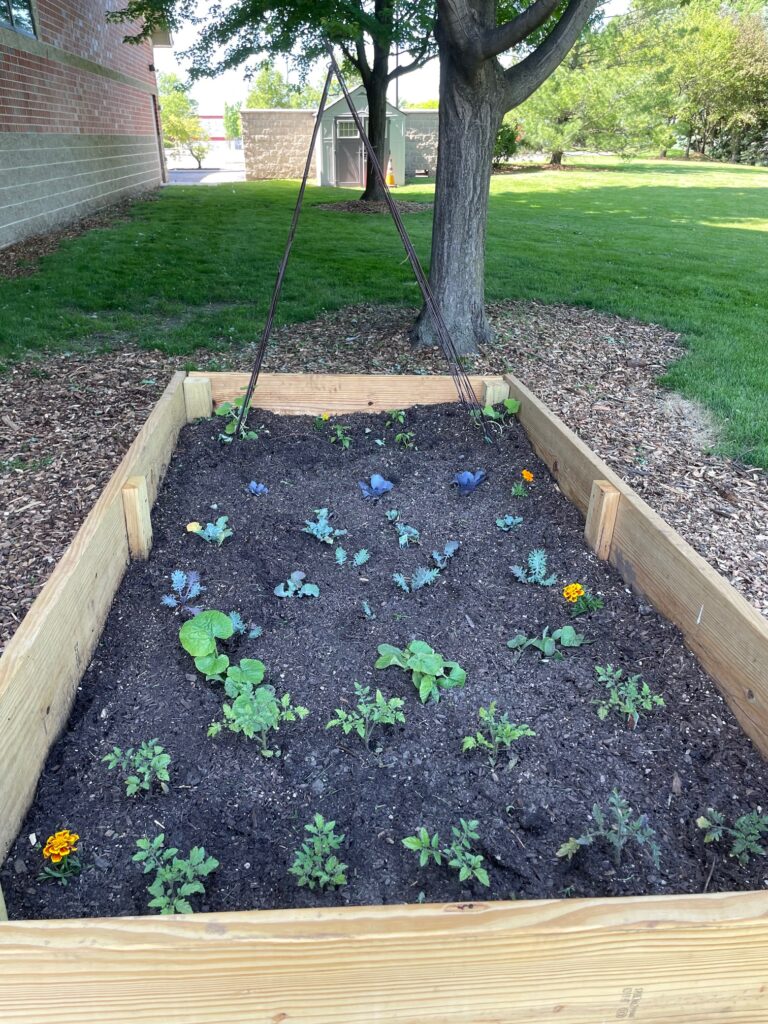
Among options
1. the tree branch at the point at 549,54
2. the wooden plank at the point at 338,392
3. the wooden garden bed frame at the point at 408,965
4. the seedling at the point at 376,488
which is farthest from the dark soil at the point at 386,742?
the tree branch at the point at 549,54

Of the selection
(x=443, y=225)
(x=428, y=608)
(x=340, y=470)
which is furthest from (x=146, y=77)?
(x=428, y=608)

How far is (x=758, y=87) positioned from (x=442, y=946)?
35781 millimetres

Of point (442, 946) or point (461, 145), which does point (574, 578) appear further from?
point (461, 145)

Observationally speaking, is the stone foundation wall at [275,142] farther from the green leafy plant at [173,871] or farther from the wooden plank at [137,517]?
the green leafy plant at [173,871]

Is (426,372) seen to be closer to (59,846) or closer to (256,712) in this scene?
(256,712)

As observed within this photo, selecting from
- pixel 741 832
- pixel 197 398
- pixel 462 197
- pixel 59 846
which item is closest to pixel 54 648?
pixel 59 846

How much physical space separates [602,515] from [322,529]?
3.19 ft

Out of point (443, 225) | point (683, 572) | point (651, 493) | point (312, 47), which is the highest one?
point (312, 47)

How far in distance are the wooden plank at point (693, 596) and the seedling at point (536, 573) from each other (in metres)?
0.25

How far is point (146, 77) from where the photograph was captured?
662 inches

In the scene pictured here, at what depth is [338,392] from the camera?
11.9 ft

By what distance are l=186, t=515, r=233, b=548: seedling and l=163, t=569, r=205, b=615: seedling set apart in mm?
227

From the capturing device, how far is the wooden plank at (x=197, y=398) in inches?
137

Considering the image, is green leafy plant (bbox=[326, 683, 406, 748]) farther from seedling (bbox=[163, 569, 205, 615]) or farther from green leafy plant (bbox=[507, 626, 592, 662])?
seedling (bbox=[163, 569, 205, 615])
